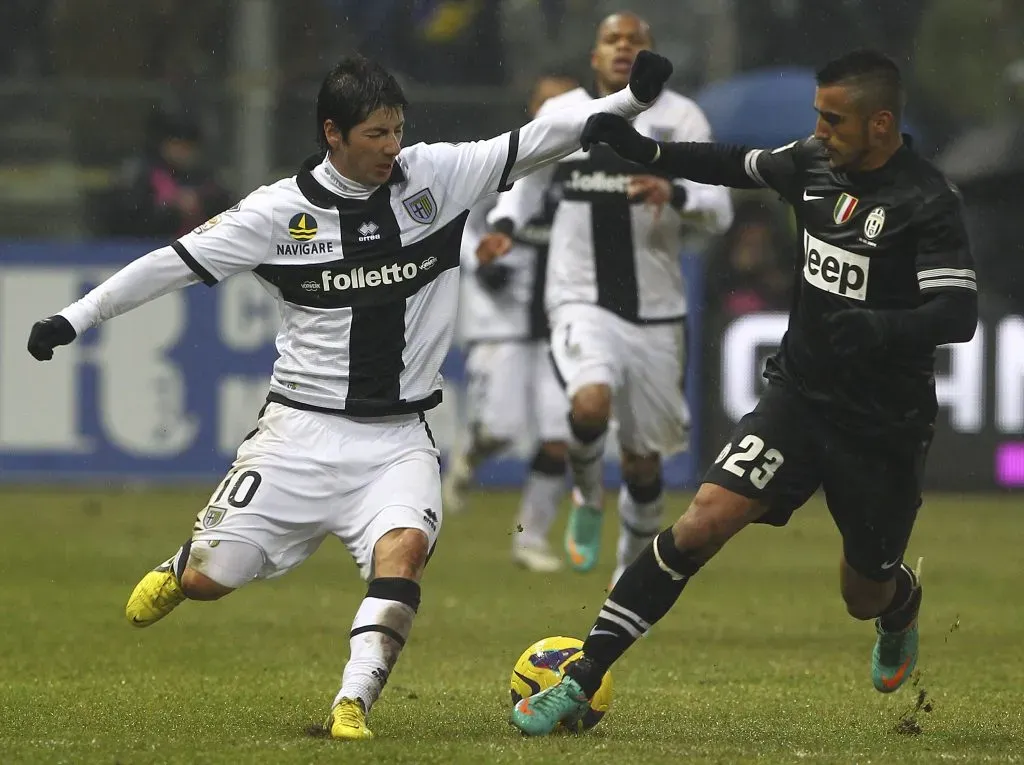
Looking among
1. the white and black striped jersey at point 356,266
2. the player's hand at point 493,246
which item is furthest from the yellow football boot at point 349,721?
the player's hand at point 493,246

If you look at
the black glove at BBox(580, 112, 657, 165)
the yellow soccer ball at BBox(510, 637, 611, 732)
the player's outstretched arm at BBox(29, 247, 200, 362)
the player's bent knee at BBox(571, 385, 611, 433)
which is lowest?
the player's bent knee at BBox(571, 385, 611, 433)

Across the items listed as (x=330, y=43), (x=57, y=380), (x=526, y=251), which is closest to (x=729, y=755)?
(x=526, y=251)

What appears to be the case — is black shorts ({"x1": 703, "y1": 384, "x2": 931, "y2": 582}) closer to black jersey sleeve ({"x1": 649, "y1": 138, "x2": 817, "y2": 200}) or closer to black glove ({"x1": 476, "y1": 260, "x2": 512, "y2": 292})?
black jersey sleeve ({"x1": 649, "y1": 138, "x2": 817, "y2": 200})

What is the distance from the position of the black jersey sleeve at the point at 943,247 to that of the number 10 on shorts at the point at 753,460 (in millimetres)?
754

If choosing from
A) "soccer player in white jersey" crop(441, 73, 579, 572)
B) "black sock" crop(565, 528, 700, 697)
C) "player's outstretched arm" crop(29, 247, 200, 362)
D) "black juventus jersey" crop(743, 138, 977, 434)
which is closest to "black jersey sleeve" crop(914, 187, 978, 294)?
"black juventus jersey" crop(743, 138, 977, 434)

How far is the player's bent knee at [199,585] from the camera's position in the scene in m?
6.59

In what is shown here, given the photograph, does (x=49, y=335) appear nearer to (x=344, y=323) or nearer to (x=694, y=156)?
(x=344, y=323)

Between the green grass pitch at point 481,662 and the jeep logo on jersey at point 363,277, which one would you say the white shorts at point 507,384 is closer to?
the green grass pitch at point 481,662

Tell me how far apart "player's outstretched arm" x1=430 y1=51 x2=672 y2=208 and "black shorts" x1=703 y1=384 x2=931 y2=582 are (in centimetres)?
111

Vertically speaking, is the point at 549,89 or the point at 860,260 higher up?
the point at 860,260

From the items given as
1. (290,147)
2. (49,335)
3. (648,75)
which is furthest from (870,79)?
(290,147)

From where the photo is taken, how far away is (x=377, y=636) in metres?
6.29

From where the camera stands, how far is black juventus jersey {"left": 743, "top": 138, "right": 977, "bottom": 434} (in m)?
6.30

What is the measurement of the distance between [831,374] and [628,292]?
354 cm
